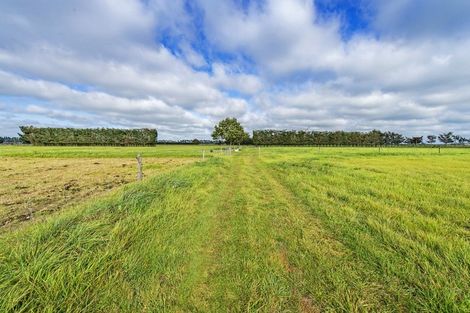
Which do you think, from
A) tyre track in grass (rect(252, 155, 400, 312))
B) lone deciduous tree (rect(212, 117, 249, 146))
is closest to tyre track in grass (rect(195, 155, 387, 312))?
tyre track in grass (rect(252, 155, 400, 312))

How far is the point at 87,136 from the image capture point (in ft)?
370

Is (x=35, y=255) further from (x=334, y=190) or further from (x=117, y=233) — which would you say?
(x=334, y=190)

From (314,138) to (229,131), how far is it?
56464 mm

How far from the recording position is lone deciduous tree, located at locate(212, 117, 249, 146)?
89.4 metres

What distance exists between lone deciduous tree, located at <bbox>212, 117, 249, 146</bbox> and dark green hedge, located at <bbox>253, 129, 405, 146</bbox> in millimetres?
26288

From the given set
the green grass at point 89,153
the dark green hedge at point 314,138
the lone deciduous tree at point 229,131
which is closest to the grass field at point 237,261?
the green grass at point 89,153

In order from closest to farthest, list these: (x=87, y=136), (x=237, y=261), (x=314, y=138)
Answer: (x=237, y=261), (x=87, y=136), (x=314, y=138)

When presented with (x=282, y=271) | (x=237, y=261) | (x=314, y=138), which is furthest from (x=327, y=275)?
(x=314, y=138)

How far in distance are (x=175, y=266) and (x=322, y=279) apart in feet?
8.22

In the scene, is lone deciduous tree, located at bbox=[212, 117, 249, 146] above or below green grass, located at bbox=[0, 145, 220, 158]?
above

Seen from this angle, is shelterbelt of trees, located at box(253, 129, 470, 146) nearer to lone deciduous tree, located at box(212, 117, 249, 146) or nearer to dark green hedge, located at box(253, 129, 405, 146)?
dark green hedge, located at box(253, 129, 405, 146)

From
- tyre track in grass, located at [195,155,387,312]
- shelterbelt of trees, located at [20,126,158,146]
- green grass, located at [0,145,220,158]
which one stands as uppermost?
shelterbelt of trees, located at [20,126,158,146]

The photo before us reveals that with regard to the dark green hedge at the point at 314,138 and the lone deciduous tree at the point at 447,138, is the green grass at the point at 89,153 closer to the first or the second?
the dark green hedge at the point at 314,138

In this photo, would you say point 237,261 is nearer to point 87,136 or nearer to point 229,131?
point 229,131
